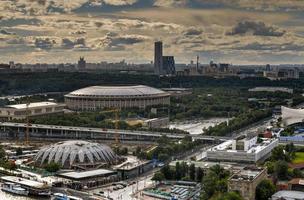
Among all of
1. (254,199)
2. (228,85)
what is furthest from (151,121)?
(228,85)

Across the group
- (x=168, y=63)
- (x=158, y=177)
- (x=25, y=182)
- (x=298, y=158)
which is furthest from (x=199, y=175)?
(x=168, y=63)

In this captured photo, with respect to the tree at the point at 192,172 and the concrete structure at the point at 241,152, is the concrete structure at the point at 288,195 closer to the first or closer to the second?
the tree at the point at 192,172

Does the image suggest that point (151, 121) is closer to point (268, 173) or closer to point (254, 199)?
point (268, 173)

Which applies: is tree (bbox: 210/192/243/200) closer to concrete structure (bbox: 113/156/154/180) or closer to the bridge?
concrete structure (bbox: 113/156/154/180)

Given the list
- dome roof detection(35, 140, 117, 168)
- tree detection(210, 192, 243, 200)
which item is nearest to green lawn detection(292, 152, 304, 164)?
tree detection(210, 192, 243, 200)

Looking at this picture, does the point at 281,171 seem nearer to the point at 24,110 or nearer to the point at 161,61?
the point at 24,110

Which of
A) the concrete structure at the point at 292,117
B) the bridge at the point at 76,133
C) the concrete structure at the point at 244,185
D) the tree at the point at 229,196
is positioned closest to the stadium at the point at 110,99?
the bridge at the point at 76,133

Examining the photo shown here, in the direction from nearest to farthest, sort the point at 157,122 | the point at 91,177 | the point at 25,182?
the point at 25,182, the point at 91,177, the point at 157,122

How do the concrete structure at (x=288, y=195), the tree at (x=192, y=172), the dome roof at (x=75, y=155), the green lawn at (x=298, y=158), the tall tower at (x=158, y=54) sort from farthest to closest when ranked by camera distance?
the tall tower at (x=158, y=54) < the green lawn at (x=298, y=158) < the dome roof at (x=75, y=155) < the tree at (x=192, y=172) < the concrete structure at (x=288, y=195)
